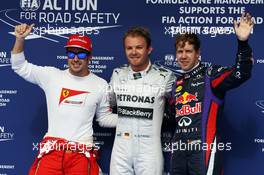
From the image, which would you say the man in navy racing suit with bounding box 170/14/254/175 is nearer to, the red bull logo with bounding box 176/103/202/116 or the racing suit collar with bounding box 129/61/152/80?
the red bull logo with bounding box 176/103/202/116

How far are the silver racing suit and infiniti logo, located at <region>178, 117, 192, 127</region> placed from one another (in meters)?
0.17

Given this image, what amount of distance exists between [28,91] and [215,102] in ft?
4.41

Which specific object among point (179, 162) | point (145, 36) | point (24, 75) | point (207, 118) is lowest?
point (179, 162)

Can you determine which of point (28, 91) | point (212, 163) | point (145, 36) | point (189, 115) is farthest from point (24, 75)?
point (212, 163)

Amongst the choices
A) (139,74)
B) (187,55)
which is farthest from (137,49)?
(187,55)

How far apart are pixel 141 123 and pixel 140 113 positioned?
0.06m

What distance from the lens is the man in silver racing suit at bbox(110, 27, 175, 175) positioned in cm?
250

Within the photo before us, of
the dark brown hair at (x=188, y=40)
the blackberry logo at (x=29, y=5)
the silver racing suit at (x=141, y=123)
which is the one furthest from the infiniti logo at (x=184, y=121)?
the blackberry logo at (x=29, y=5)

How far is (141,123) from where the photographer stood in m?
2.50

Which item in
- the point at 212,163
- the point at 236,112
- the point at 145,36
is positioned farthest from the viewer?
the point at 236,112

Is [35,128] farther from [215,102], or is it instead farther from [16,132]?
[215,102]

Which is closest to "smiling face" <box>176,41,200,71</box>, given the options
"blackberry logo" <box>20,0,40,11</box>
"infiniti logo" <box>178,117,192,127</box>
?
"infiniti logo" <box>178,117,192,127</box>

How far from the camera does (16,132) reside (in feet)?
9.64

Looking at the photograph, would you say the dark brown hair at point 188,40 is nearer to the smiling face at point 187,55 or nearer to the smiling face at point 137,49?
the smiling face at point 187,55
